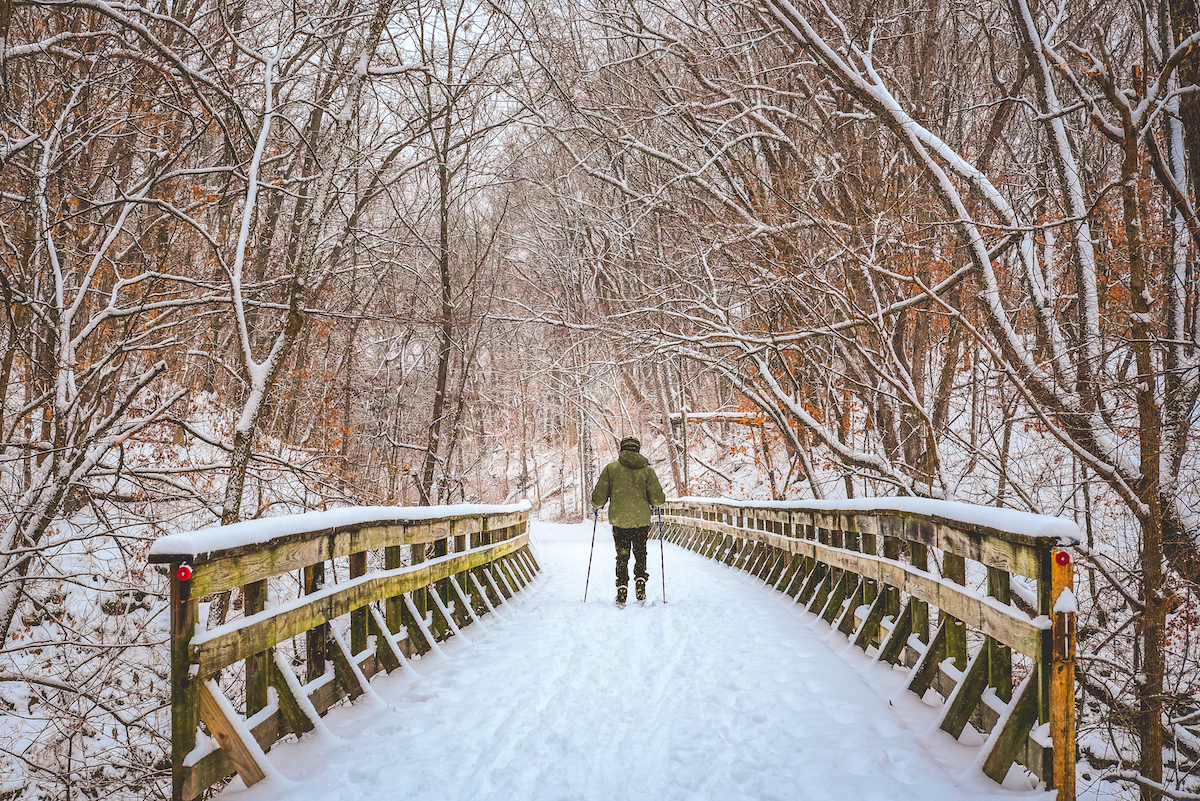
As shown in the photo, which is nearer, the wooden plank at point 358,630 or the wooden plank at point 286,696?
the wooden plank at point 286,696

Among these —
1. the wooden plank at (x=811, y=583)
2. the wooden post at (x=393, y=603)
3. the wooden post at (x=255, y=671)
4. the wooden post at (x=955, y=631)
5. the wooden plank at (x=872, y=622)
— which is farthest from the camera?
the wooden plank at (x=811, y=583)

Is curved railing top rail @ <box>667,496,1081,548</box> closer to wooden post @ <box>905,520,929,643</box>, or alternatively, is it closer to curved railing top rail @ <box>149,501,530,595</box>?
wooden post @ <box>905,520,929,643</box>

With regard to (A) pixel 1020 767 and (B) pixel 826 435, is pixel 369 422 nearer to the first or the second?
(B) pixel 826 435

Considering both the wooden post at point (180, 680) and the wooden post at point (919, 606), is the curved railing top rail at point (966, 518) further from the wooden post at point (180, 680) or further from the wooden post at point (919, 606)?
the wooden post at point (180, 680)

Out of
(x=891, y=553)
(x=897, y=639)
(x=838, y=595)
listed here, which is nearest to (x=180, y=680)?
(x=897, y=639)

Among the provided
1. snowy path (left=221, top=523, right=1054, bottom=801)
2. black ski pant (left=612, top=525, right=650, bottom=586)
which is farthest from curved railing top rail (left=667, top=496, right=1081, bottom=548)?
black ski pant (left=612, top=525, right=650, bottom=586)

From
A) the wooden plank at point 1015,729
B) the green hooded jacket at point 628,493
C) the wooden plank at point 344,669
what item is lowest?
the wooden plank at point 344,669

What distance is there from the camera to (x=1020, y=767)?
3.29 metres

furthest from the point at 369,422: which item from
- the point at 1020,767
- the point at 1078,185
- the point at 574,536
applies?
the point at 1020,767

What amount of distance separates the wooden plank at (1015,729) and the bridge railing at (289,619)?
3.21 m

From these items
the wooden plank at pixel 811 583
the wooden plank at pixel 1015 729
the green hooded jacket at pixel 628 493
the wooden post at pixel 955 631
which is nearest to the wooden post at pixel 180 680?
the wooden plank at pixel 1015 729

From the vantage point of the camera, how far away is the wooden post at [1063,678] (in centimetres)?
289

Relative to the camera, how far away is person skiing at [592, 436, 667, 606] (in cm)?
949

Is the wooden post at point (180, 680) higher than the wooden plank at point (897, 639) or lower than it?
higher
